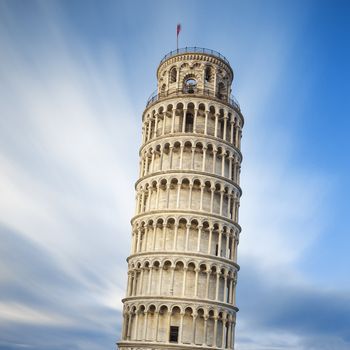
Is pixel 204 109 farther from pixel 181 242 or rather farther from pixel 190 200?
pixel 181 242

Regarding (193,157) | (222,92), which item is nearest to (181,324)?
(193,157)

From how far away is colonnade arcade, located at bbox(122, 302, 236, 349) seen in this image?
44.9 metres

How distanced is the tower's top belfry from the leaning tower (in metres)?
0.11

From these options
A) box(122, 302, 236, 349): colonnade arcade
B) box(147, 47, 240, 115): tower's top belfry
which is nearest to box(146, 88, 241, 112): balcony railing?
box(147, 47, 240, 115): tower's top belfry

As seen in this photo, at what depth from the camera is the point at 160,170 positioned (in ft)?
168

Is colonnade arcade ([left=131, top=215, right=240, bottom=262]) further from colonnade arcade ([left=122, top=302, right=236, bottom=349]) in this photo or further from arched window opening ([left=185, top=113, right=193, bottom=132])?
arched window opening ([left=185, top=113, right=193, bottom=132])

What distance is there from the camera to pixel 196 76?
5584cm

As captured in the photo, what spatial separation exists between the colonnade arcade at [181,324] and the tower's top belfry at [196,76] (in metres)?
22.6

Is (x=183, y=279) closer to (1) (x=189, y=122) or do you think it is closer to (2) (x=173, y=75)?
(1) (x=189, y=122)

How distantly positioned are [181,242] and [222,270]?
4.83 m

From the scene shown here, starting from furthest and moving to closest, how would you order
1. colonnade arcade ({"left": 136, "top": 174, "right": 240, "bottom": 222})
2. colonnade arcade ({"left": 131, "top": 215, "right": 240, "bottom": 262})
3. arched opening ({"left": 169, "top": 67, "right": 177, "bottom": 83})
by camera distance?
arched opening ({"left": 169, "top": 67, "right": 177, "bottom": 83}) < colonnade arcade ({"left": 136, "top": 174, "right": 240, "bottom": 222}) < colonnade arcade ({"left": 131, "top": 215, "right": 240, "bottom": 262})

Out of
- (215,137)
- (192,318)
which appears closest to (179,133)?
(215,137)

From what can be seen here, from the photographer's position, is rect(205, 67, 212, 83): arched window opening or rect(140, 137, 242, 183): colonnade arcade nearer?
rect(140, 137, 242, 183): colonnade arcade

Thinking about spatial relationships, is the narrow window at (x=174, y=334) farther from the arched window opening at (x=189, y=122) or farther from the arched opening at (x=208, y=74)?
A: the arched opening at (x=208, y=74)
